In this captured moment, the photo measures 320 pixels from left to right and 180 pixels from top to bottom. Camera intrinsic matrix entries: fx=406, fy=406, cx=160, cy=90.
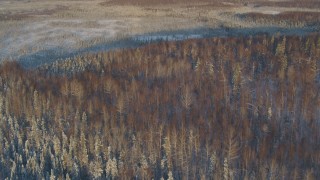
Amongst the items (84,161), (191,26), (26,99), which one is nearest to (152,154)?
(84,161)

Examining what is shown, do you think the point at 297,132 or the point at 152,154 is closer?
the point at 152,154

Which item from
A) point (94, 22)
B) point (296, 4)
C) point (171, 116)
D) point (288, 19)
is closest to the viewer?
point (171, 116)

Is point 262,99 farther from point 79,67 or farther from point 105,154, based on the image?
point 79,67

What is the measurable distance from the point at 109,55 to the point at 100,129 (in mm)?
9871

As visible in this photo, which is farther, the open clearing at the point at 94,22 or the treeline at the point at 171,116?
the open clearing at the point at 94,22

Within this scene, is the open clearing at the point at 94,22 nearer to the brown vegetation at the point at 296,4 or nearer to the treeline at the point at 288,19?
the treeline at the point at 288,19

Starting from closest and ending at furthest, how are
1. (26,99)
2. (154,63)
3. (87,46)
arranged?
(26,99), (154,63), (87,46)

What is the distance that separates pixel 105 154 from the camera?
1195cm

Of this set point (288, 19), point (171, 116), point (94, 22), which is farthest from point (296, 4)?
point (171, 116)

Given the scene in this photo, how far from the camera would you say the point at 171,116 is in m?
14.4

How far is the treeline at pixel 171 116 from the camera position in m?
11.3

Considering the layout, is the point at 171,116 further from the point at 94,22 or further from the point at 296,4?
the point at 296,4

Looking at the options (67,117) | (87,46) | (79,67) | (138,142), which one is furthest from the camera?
(87,46)

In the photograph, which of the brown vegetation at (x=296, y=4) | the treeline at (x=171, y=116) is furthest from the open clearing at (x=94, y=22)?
the treeline at (x=171, y=116)
